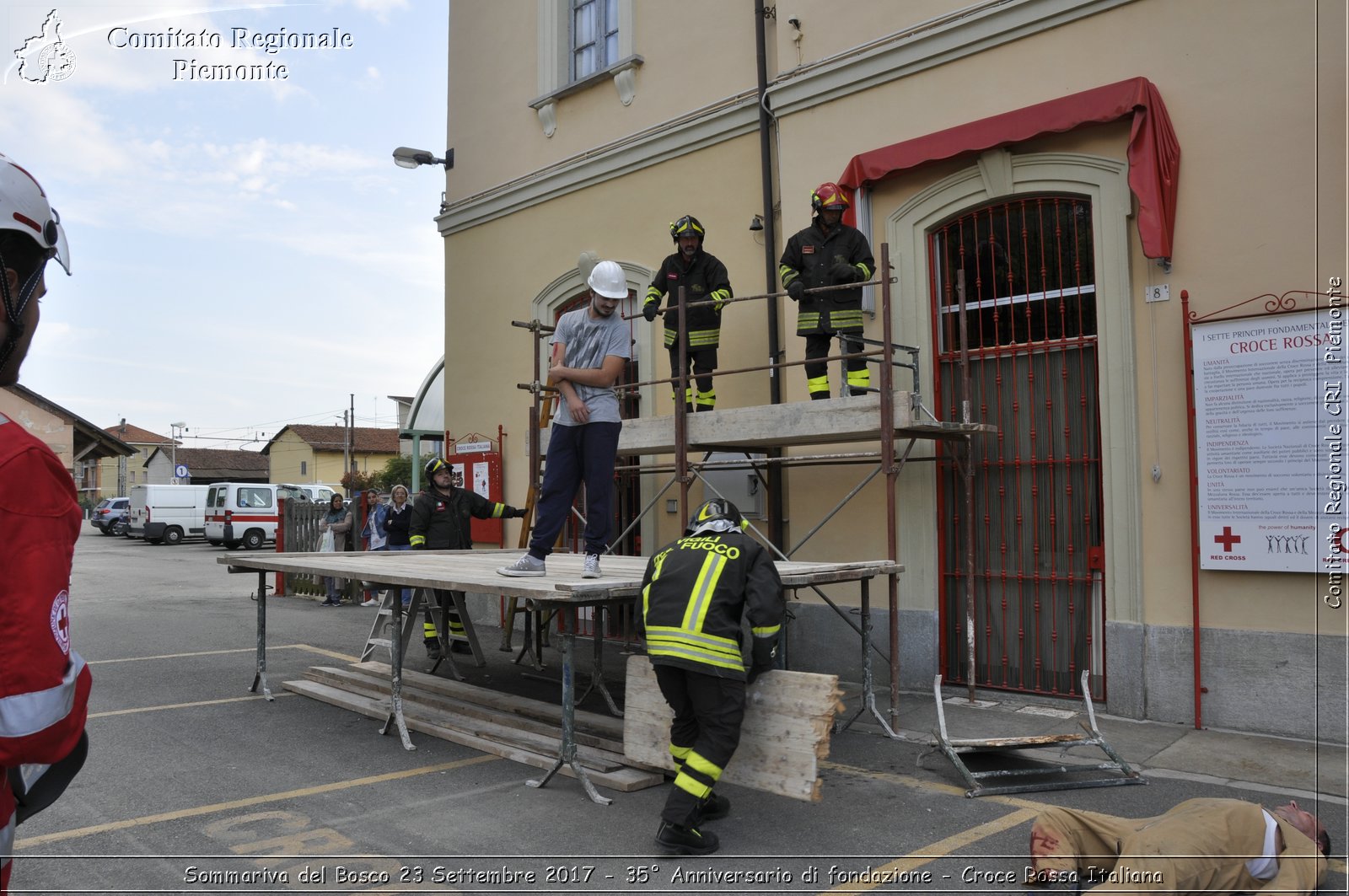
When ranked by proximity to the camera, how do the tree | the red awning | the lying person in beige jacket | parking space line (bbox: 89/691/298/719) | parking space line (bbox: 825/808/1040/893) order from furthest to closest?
the tree → parking space line (bbox: 89/691/298/719) → the red awning → parking space line (bbox: 825/808/1040/893) → the lying person in beige jacket

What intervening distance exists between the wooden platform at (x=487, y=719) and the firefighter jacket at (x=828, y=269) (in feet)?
12.2

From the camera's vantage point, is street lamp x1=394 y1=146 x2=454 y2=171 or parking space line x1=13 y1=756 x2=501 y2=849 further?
street lamp x1=394 y1=146 x2=454 y2=171

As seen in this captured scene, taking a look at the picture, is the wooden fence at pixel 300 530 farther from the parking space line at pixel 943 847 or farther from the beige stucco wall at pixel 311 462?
the beige stucco wall at pixel 311 462

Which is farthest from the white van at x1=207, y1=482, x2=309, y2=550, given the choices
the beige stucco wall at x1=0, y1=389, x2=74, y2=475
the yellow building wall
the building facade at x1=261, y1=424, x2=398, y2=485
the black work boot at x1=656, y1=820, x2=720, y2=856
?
the building facade at x1=261, y1=424, x2=398, y2=485

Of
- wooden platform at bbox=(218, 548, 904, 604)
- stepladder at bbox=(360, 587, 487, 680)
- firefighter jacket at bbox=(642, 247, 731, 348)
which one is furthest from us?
firefighter jacket at bbox=(642, 247, 731, 348)

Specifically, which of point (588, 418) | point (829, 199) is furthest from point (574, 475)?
point (829, 199)

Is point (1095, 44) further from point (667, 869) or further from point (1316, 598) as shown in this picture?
point (667, 869)

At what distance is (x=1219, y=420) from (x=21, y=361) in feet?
21.8

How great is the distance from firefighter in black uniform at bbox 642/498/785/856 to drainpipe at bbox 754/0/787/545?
451 centimetres

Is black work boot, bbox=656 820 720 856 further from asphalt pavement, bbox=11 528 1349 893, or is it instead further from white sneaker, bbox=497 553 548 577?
white sneaker, bbox=497 553 548 577

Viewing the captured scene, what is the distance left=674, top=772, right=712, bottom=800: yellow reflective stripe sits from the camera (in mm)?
4391

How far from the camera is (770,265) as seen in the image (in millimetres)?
9398

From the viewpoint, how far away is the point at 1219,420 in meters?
6.48

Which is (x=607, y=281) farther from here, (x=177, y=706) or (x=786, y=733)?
(x=177, y=706)
